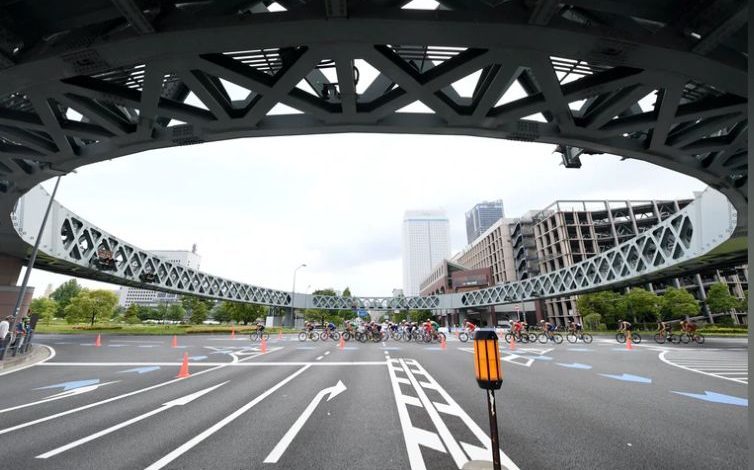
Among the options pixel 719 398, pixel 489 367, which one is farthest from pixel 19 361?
pixel 719 398

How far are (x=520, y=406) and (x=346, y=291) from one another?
102890 millimetres

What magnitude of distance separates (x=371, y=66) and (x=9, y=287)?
2753cm

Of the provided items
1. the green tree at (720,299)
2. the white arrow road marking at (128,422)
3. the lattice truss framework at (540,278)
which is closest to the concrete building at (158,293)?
the lattice truss framework at (540,278)

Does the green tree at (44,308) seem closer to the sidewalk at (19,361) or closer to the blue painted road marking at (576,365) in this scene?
the sidewalk at (19,361)

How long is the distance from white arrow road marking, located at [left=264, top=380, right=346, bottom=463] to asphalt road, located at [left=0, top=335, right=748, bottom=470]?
0.09ft

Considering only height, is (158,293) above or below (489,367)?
above

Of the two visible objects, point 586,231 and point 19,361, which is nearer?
point 19,361

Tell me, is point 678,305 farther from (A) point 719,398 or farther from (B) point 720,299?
(A) point 719,398

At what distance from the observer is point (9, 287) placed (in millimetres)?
19984

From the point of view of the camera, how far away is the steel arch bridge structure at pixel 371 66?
168 inches

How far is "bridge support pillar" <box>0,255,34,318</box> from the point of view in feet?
64.2

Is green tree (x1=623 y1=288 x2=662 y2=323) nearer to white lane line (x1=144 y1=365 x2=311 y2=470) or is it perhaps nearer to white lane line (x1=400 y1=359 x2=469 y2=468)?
white lane line (x1=400 y1=359 x2=469 y2=468)

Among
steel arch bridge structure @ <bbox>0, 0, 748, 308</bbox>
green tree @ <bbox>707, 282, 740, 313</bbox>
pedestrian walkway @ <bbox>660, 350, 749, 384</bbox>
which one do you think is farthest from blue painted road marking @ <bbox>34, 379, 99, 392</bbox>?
green tree @ <bbox>707, 282, 740, 313</bbox>

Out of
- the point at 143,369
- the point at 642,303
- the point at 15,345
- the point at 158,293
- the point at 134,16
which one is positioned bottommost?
the point at 143,369
